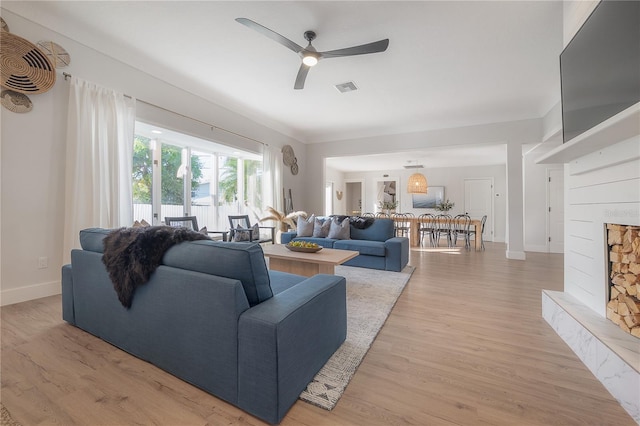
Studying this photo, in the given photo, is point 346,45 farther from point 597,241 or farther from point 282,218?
point 282,218

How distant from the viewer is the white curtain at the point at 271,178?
5.66 m

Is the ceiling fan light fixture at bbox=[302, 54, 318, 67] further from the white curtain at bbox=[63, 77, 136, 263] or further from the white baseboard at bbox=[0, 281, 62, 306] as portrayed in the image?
the white baseboard at bbox=[0, 281, 62, 306]

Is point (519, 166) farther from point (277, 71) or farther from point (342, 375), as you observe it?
point (342, 375)

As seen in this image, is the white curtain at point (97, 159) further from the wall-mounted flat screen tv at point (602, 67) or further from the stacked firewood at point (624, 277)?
the stacked firewood at point (624, 277)

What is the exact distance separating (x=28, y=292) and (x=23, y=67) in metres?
2.19

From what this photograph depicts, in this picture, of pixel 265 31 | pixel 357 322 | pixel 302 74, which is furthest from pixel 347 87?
pixel 357 322

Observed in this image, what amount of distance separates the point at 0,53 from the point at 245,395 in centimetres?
359

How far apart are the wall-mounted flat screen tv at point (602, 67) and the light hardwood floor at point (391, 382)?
1.58 metres

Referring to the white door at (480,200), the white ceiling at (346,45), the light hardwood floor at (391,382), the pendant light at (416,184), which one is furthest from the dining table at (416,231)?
the light hardwood floor at (391,382)

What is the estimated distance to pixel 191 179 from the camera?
4914 mm

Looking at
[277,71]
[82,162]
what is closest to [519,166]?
[277,71]

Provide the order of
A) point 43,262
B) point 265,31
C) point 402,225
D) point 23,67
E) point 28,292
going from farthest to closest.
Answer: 1. point 402,225
2. point 43,262
3. point 28,292
4. point 23,67
5. point 265,31

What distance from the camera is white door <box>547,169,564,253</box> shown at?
582cm

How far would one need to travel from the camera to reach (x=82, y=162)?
2877 millimetres
